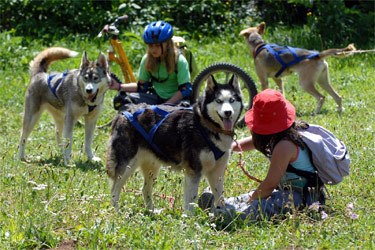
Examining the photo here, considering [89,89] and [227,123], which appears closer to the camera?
[227,123]

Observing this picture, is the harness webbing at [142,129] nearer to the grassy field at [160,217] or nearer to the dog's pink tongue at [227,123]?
the grassy field at [160,217]

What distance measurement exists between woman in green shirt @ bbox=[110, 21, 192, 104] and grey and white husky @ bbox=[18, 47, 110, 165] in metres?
0.38

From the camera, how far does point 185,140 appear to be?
15.6 feet

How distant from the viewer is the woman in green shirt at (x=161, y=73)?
6457 mm

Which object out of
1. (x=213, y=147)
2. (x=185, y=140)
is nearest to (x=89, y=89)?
(x=185, y=140)

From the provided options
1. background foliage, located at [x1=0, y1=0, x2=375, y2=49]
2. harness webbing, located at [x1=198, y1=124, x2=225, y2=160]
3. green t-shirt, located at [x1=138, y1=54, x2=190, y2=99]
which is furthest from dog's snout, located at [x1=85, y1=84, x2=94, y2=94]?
background foliage, located at [x1=0, y1=0, x2=375, y2=49]

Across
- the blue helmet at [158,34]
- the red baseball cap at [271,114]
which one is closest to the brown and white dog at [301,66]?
the blue helmet at [158,34]

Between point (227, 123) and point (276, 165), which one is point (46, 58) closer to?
point (227, 123)

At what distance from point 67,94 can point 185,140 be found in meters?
2.93

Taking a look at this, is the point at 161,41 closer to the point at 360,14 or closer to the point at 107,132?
the point at 107,132

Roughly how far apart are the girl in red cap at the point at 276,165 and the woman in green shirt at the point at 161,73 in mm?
2282

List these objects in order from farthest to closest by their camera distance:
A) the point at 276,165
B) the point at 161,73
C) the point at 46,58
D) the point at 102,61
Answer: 1. the point at 46,58
2. the point at 102,61
3. the point at 161,73
4. the point at 276,165

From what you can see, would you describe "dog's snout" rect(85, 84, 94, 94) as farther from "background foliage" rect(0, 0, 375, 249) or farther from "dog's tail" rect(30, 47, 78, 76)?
"dog's tail" rect(30, 47, 78, 76)

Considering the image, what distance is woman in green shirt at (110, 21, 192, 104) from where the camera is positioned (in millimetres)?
6457
